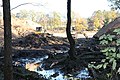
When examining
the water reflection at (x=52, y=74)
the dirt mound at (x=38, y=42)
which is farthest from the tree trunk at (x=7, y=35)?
the dirt mound at (x=38, y=42)

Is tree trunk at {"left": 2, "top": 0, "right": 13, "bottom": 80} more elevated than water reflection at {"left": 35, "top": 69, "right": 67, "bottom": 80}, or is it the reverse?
tree trunk at {"left": 2, "top": 0, "right": 13, "bottom": 80}

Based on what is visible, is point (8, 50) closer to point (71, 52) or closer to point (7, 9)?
point (7, 9)

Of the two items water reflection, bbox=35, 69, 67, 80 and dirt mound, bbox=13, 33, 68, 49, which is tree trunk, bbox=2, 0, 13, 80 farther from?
dirt mound, bbox=13, 33, 68, 49

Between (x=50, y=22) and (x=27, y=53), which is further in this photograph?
(x=50, y=22)

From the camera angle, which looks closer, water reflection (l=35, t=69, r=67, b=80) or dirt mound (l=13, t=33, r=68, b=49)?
water reflection (l=35, t=69, r=67, b=80)

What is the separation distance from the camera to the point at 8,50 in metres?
8.91

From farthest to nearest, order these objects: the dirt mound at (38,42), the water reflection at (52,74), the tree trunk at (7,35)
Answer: the dirt mound at (38,42) < the water reflection at (52,74) < the tree trunk at (7,35)

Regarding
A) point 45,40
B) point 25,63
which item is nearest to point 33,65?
point 25,63

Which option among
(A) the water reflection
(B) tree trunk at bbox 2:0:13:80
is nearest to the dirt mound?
(A) the water reflection

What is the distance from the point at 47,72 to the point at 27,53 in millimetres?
9050

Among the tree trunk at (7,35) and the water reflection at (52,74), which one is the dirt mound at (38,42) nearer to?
the water reflection at (52,74)

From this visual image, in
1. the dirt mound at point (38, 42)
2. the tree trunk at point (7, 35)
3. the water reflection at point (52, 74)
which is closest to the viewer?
the tree trunk at point (7, 35)

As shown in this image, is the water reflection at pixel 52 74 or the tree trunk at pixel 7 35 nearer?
the tree trunk at pixel 7 35

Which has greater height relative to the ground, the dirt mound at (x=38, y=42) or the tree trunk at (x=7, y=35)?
the tree trunk at (x=7, y=35)
